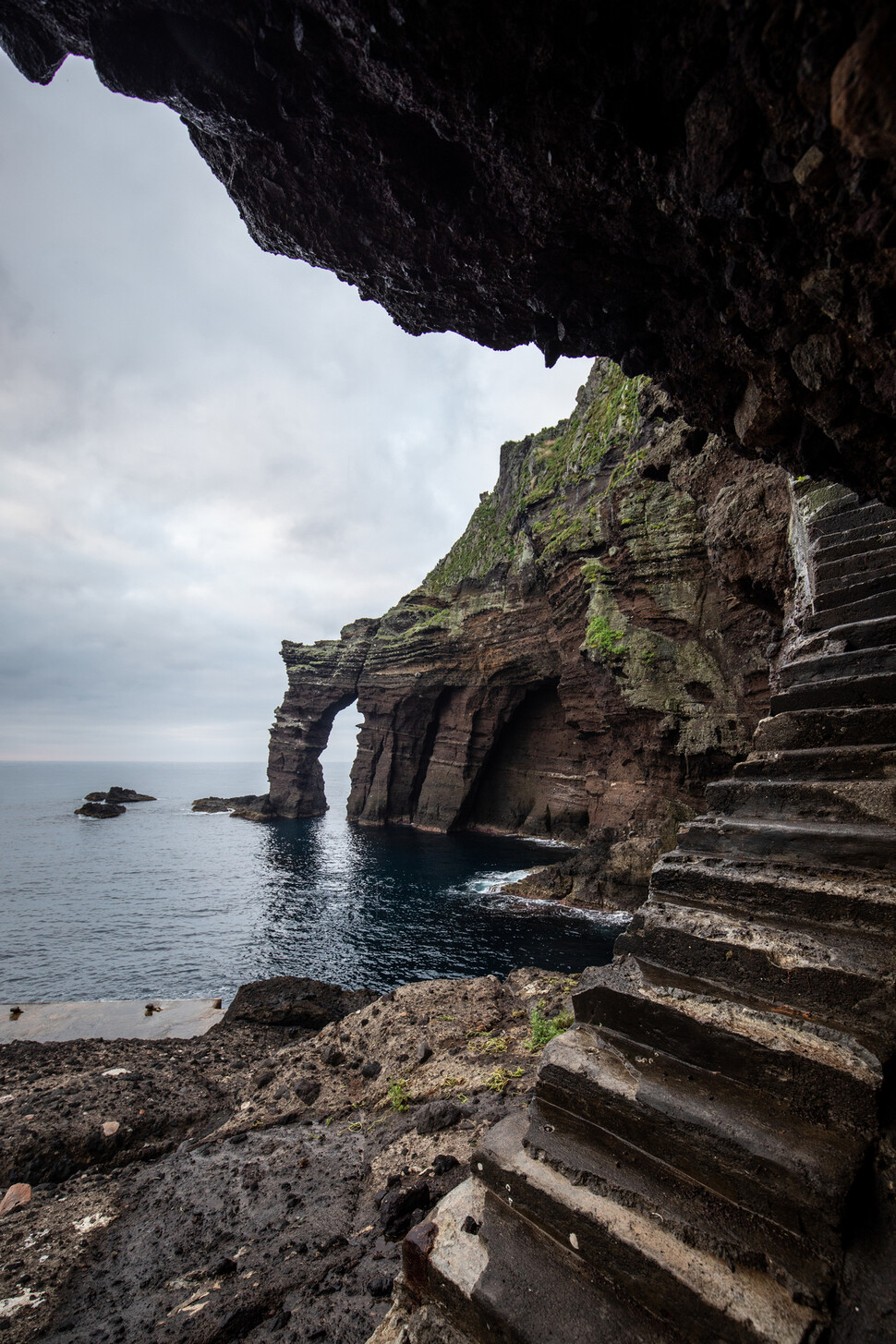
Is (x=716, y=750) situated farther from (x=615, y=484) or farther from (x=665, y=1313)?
(x=665, y=1313)

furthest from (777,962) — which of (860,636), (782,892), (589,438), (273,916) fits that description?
(589,438)

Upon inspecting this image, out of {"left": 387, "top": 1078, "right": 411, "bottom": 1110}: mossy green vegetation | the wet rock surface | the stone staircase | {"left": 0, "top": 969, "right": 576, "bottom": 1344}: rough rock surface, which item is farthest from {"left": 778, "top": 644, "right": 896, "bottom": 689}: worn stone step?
the wet rock surface

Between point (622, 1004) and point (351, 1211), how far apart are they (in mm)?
3148

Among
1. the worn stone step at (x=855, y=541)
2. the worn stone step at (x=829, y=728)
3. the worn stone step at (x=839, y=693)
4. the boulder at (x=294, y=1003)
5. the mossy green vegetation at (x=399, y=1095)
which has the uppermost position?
the worn stone step at (x=855, y=541)

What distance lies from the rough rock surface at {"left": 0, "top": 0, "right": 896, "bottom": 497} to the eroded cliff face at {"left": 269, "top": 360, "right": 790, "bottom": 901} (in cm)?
166

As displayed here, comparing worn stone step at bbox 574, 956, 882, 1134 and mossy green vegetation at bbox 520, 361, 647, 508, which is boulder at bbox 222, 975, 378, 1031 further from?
mossy green vegetation at bbox 520, 361, 647, 508

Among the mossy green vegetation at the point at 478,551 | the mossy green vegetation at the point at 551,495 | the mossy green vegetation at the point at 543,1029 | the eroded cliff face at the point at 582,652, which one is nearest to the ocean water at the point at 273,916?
the eroded cliff face at the point at 582,652

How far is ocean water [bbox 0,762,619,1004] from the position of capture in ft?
54.5

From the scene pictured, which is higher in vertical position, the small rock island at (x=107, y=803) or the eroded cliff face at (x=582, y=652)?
the eroded cliff face at (x=582, y=652)

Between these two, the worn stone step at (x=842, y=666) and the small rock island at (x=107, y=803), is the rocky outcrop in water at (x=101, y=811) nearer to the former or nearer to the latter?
the small rock island at (x=107, y=803)

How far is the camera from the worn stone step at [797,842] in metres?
3.19

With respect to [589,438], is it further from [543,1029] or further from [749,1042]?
[749,1042]

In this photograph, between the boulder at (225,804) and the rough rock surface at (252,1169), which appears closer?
the rough rock surface at (252,1169)

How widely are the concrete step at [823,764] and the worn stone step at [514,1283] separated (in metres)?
3.10
